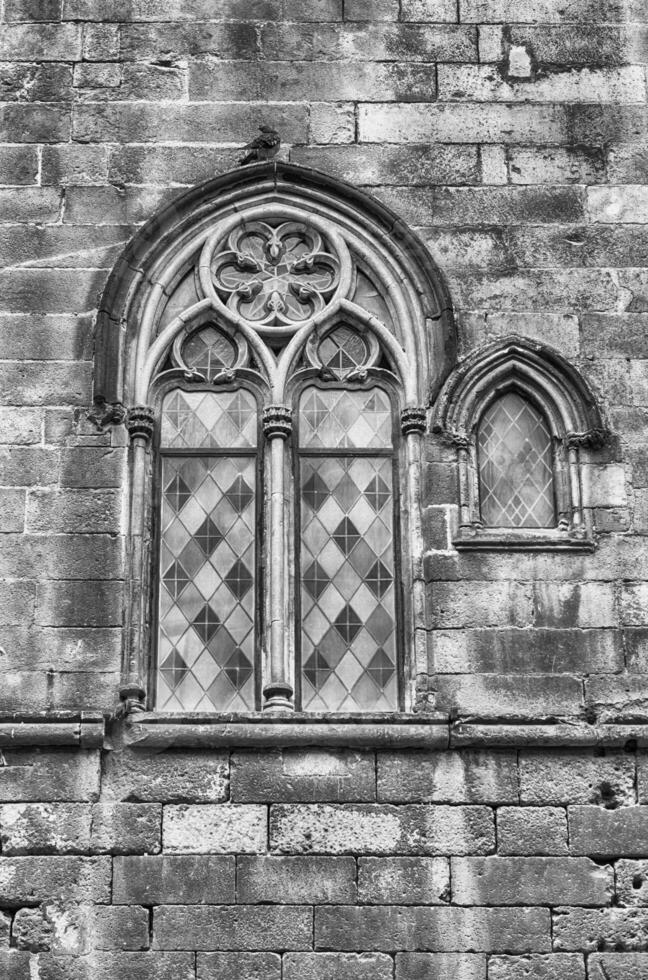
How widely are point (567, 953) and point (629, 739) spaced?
1216 mm

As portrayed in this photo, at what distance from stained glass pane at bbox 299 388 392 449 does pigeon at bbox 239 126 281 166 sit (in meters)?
1.49

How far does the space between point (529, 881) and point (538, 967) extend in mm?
450

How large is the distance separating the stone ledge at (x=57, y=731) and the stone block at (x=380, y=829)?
1.05 metres

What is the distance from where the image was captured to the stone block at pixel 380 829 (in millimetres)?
10617

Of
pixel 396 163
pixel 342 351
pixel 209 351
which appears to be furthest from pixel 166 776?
pixel 396 163

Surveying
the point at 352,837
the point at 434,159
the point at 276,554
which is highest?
the point at 434,159

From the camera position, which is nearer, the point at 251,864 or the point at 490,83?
the point at 251,864

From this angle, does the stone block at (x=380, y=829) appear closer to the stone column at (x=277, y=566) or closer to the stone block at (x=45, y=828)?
the stone column at (x=277, y=566)

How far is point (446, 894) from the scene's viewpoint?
1051 cm

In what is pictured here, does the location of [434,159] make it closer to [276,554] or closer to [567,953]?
[276,554]

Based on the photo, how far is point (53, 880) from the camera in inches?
414

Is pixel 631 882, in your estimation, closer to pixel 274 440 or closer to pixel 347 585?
pixel 347 585

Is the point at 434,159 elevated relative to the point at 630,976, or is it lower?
elevated

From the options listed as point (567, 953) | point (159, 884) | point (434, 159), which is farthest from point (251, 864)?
point (434, 159)
